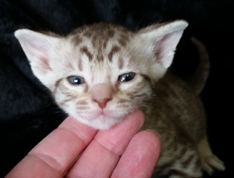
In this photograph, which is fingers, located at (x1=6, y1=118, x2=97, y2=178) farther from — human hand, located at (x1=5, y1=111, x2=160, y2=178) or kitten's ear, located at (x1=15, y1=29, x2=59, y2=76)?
kitten's ear, located at (x1=15, y1=29, x2=59, y2=76)

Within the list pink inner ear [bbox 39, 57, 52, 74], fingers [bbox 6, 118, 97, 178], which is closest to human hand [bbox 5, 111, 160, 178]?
fingers [bbox 6, 118, 97, 178]

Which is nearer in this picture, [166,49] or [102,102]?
[102,102]

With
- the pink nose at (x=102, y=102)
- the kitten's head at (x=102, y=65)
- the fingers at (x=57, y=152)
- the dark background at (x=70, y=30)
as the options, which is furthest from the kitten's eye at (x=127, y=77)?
the dark background at (x=70, y=30)

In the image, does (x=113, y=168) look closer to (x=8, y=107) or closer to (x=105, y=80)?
(x=105, y=80)

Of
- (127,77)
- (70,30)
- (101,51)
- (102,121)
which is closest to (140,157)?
(102,121)

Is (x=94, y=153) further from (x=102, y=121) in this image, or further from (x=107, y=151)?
(x=102, y=121)

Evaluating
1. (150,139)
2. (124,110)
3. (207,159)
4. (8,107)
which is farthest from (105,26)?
(207,159)
